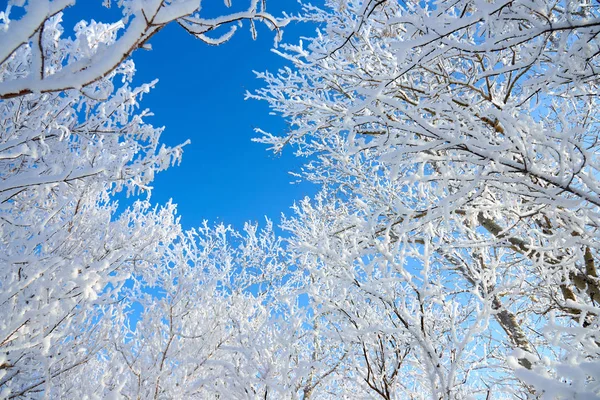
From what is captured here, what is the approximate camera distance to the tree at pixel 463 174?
5.30 feet

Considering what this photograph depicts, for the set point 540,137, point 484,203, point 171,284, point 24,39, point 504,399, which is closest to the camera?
point 24,39

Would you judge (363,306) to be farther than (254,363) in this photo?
No

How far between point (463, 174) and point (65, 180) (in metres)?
3.09

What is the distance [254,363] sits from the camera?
3.94m

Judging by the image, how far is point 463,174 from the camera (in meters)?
3.23

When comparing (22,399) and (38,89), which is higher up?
(38,89)

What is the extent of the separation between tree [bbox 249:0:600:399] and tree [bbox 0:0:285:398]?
3.14 ft

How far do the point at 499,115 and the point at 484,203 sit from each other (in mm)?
1298

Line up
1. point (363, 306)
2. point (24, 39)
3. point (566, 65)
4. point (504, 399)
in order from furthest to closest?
1. point (504, 399)
2. point (363, 306)
3. point (566, 65)
4. point (24, 39)

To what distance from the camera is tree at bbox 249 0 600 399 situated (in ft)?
5.30

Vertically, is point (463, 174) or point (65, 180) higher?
point (463, 174)

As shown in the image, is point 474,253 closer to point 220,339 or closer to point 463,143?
point 463,143

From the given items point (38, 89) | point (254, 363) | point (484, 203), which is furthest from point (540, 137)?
point (254, 363)

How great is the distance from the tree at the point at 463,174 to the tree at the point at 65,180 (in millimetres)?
958
